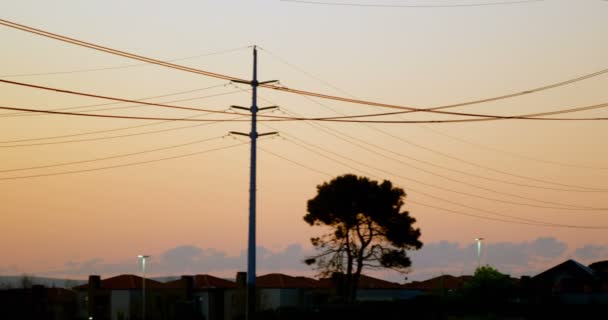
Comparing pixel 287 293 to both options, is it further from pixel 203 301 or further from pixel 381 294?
pixel 381 294

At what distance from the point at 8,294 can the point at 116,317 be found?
97.9 ft

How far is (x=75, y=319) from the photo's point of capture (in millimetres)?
136875

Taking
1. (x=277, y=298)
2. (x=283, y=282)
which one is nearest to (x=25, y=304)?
(x=277, y=298)

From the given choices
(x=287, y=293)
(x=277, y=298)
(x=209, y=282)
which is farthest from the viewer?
(x=209, y=282)

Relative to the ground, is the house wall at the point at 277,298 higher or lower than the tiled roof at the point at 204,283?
lower

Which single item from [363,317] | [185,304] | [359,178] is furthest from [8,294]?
[363,317]

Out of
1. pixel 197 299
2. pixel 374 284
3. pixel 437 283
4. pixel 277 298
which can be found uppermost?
pixel 437 283

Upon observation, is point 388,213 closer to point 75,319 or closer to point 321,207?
point 321,207

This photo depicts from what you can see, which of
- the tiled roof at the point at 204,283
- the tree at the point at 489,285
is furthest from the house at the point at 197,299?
the tree at the point at 489,285

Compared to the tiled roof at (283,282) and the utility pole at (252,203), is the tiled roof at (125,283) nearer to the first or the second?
the tiled roof at (283,282)

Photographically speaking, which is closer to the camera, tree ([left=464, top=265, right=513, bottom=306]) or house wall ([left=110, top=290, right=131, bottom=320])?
tree ([left=464, top=265, right=513, bottom=306])

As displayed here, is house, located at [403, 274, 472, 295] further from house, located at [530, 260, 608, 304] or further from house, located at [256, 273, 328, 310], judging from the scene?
house, located at [530, 260, 608, 304]

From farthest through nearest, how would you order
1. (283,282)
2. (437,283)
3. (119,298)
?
(437,283) < (119,298) < (283,282)

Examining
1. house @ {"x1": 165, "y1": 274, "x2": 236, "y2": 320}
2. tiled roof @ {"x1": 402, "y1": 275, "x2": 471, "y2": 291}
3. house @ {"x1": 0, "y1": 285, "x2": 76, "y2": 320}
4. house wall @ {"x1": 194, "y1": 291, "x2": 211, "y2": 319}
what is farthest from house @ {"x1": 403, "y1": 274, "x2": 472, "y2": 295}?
house @ {"x1": 0, "y1": 285, "x2": 76, "y2": 320}
